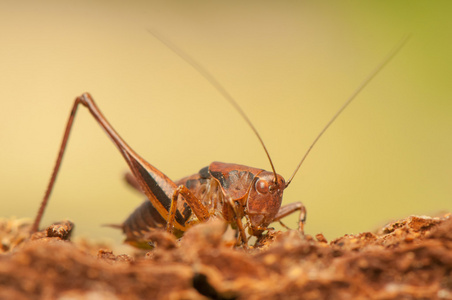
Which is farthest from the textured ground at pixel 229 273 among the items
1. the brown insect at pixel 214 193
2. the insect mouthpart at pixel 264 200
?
the insect mouthpart at pixel 264 200

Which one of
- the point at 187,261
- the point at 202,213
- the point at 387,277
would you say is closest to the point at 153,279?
the point at 187,261

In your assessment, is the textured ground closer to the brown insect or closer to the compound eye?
the brown insect

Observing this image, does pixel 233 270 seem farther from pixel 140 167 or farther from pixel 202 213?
pixel 140 167

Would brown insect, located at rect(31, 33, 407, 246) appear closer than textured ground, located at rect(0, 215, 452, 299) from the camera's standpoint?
No

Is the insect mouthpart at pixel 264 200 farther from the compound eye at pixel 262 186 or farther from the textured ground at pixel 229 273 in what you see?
the textured ground at pixel 229 273

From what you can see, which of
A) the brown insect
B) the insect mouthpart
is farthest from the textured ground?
the insect mouthpart
